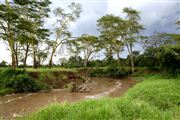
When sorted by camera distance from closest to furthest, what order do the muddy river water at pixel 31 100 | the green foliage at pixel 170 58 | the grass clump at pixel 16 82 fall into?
the muddy river water at pixel 31 100 → the grass clump at pixel 16 82 → the green foliage at pixel 170 58

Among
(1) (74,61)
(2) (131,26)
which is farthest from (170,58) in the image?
(1) (74,61)

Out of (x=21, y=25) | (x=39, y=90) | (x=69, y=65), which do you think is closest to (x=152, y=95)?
(x=39, y=90)

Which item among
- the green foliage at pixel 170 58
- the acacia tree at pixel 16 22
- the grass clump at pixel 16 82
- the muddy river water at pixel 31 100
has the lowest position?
the muddy river water at pixel 31 100

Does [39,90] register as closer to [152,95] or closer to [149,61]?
[152,95]

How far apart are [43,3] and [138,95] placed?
46.5 feet

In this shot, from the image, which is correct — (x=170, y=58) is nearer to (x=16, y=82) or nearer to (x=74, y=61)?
(x=16, y=82)

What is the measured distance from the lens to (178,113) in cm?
622

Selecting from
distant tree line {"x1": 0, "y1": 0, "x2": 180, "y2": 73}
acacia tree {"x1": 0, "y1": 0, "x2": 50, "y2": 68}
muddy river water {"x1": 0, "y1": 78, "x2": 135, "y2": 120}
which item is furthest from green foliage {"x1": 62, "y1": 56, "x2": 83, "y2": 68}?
muddy river water {"x1": 0, "y1": 78, "x2": 135, "y2": 120}

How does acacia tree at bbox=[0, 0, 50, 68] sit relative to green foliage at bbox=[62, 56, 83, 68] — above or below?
above

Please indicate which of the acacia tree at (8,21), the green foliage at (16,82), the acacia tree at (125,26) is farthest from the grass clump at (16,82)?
the acacia tree at (125,26)

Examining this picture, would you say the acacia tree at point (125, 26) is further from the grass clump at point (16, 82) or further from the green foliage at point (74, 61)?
the grass clump at point (16, 82)

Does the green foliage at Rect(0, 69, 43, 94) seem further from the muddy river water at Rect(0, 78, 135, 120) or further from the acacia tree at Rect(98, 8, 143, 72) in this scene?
the acacia tree at Rect(98, 8, 143, 72)

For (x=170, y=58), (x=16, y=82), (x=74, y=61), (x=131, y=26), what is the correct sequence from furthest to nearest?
(x=74, y=61)
(x=131, y=26)
(x=170, y=58)
(x=16, y=82)

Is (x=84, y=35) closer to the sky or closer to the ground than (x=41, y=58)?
closer to the sky
